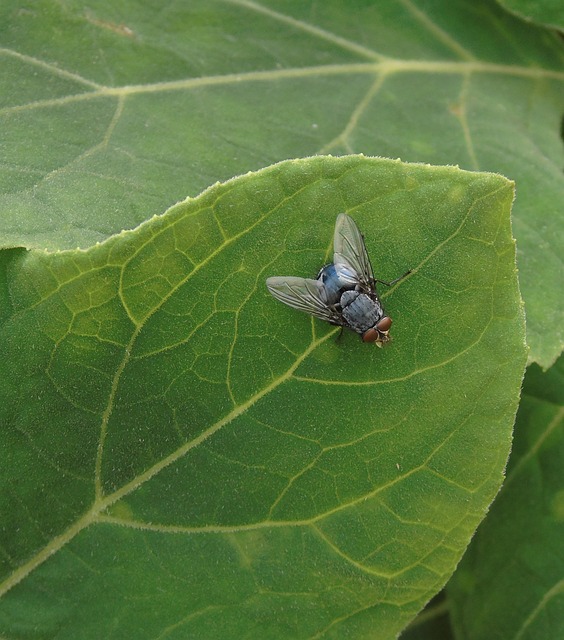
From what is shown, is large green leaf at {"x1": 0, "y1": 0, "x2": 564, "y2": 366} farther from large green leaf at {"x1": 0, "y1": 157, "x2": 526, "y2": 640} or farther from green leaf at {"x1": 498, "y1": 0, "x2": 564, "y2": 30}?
large green leaf at {"x1": 0, "y1": 157, "x2": 526, "y2": 640}

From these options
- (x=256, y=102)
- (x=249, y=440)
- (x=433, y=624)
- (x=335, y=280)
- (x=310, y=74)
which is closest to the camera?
(x=249, y=440)

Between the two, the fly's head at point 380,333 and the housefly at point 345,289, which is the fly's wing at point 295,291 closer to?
the housefly at point 345,289

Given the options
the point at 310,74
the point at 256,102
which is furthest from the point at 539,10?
the point at 256,102

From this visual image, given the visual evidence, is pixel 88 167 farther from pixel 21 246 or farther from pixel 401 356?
pixel 401 356

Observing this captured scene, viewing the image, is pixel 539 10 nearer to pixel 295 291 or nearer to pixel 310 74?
pixel 310 74

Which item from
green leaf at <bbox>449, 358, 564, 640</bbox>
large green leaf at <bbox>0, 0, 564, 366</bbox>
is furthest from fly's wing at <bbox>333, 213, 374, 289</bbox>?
green leaf at <bbox>449, 358, 564, 640</bbox>

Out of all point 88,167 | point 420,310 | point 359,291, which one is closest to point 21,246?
point 88,167
